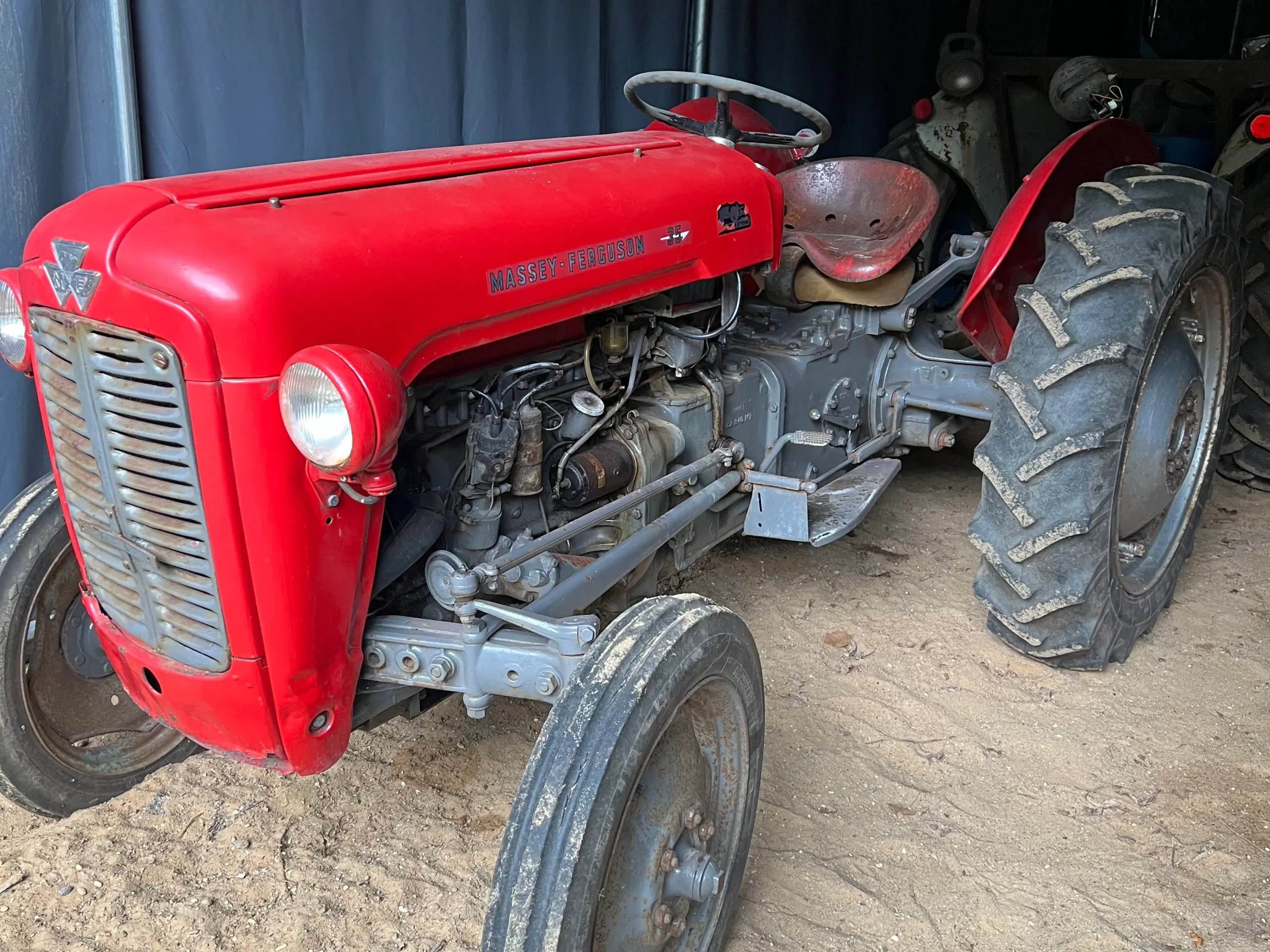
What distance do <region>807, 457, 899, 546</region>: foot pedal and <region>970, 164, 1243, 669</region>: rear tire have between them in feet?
0.99

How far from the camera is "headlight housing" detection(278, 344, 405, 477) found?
144 cm

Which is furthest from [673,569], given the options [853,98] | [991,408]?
[853,98]

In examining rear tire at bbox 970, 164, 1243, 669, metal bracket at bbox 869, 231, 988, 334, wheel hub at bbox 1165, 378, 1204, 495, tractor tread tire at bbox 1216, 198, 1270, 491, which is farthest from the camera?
tractor tread tire at bbox 1216, 198, 1270, 491

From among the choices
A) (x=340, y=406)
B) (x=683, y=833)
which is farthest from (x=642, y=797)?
(x=340, y=406)

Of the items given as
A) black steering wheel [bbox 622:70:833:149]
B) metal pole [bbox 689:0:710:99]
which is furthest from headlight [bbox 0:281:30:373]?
metal pole [bbox 689:0:710:99]

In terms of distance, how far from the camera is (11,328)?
182 centimetres

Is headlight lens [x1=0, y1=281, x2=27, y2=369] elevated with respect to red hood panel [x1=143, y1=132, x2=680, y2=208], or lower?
lower

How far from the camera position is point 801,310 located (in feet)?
10.8

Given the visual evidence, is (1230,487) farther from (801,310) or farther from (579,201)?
(579,201)

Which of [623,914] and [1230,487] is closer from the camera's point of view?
[623,914]

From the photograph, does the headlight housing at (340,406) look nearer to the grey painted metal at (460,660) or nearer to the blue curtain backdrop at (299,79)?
the grey painted metal at (460,660)

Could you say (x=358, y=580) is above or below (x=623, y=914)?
above

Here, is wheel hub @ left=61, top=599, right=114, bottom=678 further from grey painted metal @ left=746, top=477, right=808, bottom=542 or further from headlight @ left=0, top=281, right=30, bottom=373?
grey painted metal @ left=746, top=477, right=808, bottom=542

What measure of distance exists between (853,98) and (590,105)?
7.50ft
